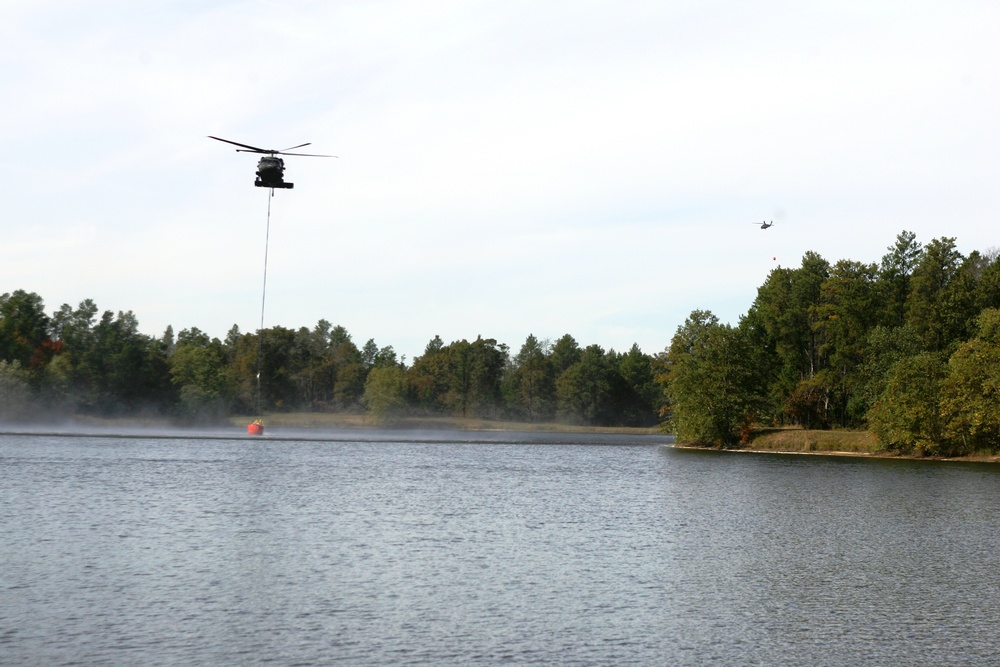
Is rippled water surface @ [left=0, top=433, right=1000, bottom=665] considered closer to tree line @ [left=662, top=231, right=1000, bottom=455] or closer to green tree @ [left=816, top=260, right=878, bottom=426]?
tree line @ [left=662, top=231, right=1000, bottom=455]

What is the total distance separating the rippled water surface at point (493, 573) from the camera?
21.5 m

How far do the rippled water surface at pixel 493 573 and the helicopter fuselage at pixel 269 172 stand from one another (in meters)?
17.6

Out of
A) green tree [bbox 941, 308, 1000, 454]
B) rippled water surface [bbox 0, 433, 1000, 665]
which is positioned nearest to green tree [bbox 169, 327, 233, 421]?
rippled water surface [bbox 0, 433, 1000, 665]

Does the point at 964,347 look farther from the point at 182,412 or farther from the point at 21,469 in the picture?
the point at 182,412

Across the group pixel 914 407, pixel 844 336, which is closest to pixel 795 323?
pixel 844 336

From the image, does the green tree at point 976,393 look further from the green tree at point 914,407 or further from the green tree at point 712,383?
the green tree at point 712,383

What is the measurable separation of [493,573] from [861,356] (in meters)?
98.5

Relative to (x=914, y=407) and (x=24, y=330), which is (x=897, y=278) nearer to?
(x=914, y=407)

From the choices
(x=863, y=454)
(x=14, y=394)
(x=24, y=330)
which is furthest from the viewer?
(x=24, y=330)

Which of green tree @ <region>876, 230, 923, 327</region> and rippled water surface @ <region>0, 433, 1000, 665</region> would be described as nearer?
rippled water surface @ <region>0, 433, 1000, 665</region>

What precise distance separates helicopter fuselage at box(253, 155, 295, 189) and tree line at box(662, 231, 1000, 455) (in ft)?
218

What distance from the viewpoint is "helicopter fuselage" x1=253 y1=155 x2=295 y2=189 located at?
2138 inches

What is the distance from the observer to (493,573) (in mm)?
30375

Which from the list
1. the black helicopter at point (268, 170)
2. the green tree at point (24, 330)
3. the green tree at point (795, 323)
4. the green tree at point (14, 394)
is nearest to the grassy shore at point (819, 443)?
the green tree at point (795, 323)
